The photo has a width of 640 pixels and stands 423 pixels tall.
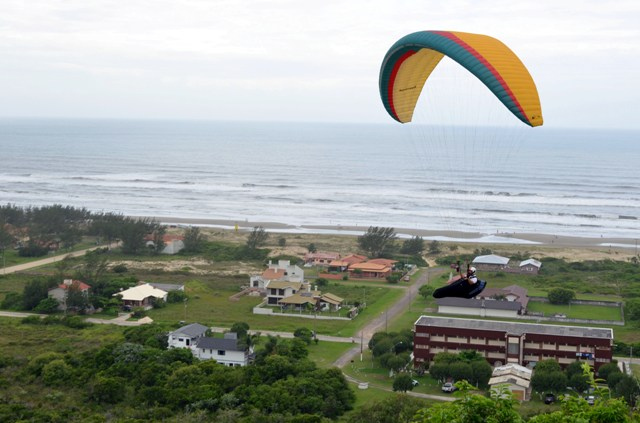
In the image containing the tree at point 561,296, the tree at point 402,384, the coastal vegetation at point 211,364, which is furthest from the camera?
the tree at point 561,296

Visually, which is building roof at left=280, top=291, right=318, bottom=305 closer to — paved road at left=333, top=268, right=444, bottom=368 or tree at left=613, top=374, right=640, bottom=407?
paved road at left=333, top=268, right=444, bottom=368

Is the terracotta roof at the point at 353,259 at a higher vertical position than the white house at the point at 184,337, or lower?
higher

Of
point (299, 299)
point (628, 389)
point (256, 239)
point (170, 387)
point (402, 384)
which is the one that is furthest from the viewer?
point (256, 239)

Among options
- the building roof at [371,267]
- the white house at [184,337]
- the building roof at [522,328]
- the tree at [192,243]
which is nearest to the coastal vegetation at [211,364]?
the white house at [184,337]

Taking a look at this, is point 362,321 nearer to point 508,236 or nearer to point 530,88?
point 530,88

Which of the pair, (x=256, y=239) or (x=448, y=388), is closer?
(x=448, y=388)

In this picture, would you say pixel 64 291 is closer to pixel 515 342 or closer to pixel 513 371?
pixel 515 342

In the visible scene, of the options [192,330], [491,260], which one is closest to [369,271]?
[491,260]

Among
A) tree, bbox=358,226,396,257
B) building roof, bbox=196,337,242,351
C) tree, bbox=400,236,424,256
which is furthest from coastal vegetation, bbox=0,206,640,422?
tree, bbox=400,236,424,256

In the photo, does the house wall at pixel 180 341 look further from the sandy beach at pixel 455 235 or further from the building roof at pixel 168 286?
the sandy beach at pixel 455 235
